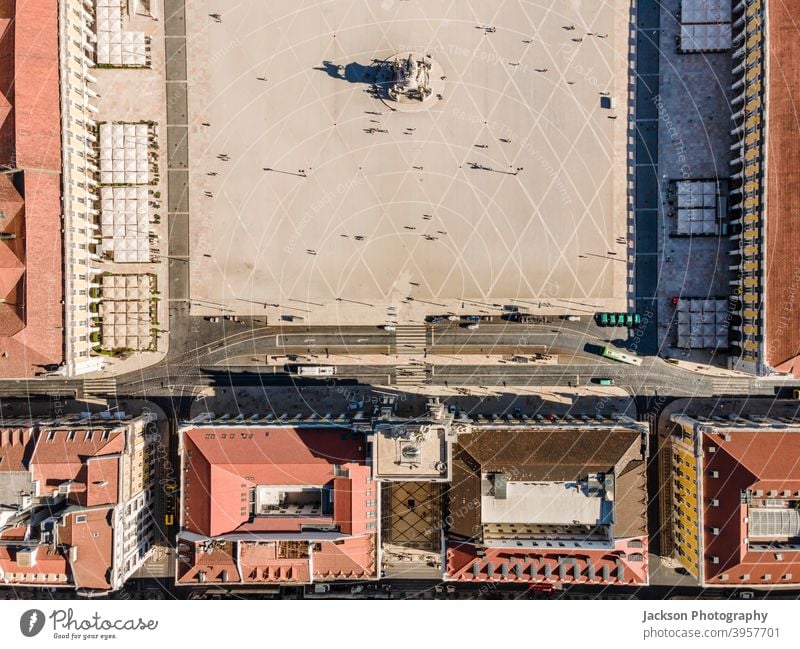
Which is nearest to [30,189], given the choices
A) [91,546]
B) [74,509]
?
[74,509]

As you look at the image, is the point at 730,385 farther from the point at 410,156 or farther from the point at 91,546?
the point at 91,546

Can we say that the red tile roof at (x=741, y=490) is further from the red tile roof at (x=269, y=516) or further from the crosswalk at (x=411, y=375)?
the red tile roof at (x=269, y=516)

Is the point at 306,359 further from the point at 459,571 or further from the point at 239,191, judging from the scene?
the point at 459,571

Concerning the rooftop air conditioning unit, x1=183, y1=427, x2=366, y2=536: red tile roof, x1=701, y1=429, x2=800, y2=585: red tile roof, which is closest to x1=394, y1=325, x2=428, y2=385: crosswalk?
x1=183, y1=427, x2=366, y2=536: red tile roof

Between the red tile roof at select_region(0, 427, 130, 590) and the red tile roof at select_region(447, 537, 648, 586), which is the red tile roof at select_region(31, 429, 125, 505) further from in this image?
the red tile roof at select_region(447, 537, 648, 586)

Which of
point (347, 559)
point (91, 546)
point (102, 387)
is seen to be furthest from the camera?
point (102, 387)

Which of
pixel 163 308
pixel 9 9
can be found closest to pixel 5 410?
pixel 163 308

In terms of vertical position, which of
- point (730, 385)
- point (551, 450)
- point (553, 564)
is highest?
point (730, 385)
